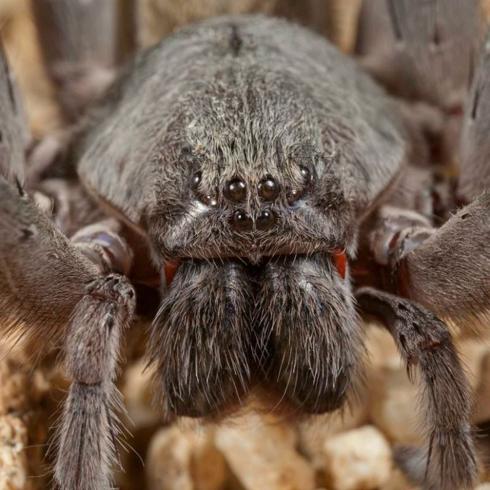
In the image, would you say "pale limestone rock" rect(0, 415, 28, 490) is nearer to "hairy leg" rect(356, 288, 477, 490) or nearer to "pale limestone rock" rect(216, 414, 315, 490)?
"pale limestone rock" rect(216, 414, 315, 490)

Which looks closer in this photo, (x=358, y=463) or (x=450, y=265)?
(x=450, y=265)

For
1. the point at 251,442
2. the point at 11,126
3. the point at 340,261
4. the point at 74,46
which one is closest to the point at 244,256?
the point at 340,261

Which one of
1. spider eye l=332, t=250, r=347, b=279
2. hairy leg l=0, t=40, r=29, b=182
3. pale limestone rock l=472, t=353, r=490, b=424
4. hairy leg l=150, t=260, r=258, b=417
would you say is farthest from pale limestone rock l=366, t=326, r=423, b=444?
hairy leg l=0, t=40, r=29, b=182

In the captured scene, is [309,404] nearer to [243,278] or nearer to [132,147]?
[243,278]

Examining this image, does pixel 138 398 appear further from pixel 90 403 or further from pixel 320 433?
pixel 90 403

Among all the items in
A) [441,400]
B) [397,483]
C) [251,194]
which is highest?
[251,194]

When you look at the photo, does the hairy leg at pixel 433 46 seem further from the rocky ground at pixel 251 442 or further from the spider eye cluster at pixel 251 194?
the spider eye cluster at pixel 251 194

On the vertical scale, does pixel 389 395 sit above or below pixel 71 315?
below

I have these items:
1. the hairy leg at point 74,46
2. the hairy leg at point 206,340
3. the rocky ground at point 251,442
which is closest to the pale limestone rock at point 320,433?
the rocky ground at point 251,442
